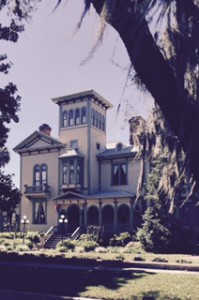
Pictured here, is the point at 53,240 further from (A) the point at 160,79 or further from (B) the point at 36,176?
(A) the point at 160,79

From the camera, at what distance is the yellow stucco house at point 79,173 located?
119 ft

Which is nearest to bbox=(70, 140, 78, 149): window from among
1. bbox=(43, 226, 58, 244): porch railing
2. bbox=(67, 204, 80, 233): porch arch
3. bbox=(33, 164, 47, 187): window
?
bbox=(33, 164, 47, 187): window

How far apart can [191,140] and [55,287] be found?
9731 millimetres

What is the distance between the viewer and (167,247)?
26.1 meters

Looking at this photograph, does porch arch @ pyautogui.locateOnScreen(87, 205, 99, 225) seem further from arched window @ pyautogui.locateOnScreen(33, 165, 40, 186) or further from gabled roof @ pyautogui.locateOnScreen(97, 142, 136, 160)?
arched window @ pyautogui.locateOnScreen(33, 165, 40, 186)

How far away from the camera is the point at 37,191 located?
39469mm

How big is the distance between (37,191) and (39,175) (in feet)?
6.29

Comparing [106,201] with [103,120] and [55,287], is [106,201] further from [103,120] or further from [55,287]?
[55,287]

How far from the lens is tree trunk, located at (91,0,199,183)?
16.5ft

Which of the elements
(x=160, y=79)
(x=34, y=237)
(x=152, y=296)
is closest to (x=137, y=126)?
(x=160, y=79)

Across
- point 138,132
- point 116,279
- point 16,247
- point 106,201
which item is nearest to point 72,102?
point 106,201

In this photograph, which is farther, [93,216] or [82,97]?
[82,97]

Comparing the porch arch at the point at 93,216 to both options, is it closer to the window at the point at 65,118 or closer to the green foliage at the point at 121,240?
the green foliage at the point at 121,240

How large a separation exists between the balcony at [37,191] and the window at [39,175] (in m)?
0.50
